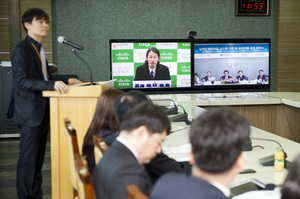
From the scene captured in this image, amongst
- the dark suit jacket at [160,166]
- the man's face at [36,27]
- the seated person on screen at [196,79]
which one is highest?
the man's face at [36,27]

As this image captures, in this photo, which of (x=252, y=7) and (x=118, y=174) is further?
(x=252, y=7)

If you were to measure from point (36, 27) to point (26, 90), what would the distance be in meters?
0.48

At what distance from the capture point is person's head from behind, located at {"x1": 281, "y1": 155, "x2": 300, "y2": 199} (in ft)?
3.33

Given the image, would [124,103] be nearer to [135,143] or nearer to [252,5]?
[135,143]

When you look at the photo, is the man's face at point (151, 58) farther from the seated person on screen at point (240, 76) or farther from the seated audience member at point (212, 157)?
the seated audience member at point (212, 157)

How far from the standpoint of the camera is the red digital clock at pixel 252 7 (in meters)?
7.68

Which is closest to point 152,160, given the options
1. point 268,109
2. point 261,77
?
point 268,109

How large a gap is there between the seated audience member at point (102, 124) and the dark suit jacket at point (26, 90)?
2.39 ft

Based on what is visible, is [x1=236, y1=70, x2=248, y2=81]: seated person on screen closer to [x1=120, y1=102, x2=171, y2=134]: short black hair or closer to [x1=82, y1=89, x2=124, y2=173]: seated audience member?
[x1=82, y1=89, x2=124, y2=173]: seated audience member

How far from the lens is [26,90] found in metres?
3.08

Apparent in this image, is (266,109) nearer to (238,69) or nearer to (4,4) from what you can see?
(238,69)

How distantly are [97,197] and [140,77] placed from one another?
Result: 460cm

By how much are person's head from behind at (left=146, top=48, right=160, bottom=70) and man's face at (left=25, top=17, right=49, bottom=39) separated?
316cm

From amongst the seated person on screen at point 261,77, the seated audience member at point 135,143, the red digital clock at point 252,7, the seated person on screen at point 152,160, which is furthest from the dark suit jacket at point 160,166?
the red digital clock at point 252,7
